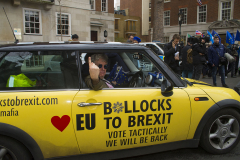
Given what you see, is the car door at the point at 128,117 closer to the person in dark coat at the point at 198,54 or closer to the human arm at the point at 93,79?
the human arm at the point at 93,79

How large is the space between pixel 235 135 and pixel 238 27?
27991 mm

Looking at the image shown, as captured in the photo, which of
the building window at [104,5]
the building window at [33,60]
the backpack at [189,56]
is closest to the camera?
the building window at [33,60]

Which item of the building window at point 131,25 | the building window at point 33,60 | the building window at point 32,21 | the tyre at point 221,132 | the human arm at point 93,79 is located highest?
the building window at point 131,25

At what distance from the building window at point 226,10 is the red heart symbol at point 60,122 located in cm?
3070

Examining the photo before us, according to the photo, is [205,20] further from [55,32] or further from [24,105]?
[24,105]

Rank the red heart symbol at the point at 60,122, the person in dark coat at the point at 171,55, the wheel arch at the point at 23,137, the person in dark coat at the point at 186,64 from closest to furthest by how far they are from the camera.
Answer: the wheel arch at the point at 23,137, the red heart symbol at the point at 60,122, the person in dark coat at the point at 171,55, the person in dark coat at the point at 186,64

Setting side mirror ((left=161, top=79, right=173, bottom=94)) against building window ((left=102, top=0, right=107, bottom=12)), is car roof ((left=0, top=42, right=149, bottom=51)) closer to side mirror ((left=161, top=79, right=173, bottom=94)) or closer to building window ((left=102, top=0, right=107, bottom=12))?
side mirror ((left=161, top=79, right=173, bottom=94))

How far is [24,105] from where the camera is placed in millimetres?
2127

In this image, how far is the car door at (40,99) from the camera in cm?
212

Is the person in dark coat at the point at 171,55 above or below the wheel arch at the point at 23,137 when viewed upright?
above

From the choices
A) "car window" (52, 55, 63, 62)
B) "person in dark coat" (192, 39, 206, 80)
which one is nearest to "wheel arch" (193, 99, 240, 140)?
"car window" (52, 55, 63, 62)

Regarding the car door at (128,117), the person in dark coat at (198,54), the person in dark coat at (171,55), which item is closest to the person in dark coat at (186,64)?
the person in dark coat at (198,54)

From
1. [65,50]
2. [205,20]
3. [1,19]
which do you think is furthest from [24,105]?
[205,20]

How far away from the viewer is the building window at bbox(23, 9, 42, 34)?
16.8 meters
